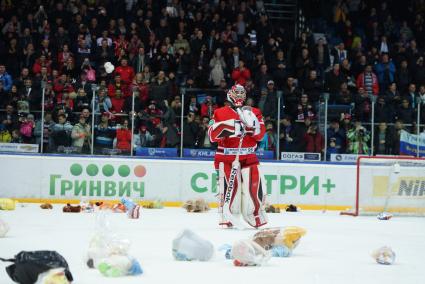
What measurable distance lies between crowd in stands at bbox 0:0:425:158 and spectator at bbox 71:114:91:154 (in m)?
0.02

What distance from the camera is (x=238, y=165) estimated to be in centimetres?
1136

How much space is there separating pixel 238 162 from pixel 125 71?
274 inches

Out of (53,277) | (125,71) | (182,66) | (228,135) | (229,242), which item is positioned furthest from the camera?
(182,66)

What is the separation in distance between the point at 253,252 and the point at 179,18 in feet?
42.7

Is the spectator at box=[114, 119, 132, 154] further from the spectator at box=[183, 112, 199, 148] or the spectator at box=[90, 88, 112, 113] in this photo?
the spectator at box=[183, 112, 199, 148]

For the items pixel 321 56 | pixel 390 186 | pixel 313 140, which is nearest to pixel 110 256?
pixel 390 186

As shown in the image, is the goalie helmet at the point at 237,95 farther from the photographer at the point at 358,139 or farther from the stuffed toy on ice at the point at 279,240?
the photographer at the point at 358,139

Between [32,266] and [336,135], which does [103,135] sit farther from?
[32,266]

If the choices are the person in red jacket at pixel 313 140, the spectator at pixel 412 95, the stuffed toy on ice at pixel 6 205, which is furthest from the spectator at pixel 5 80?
the spectator at pixel 412 95

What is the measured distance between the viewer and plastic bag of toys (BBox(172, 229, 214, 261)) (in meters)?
7.80

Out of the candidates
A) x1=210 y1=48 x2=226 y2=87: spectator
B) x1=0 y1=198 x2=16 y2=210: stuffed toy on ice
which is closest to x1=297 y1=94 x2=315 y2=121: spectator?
x1=210 y1=48 x2=226 y2=87: spectator

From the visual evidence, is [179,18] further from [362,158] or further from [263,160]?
[362,158]

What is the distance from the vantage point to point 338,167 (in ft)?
53.8

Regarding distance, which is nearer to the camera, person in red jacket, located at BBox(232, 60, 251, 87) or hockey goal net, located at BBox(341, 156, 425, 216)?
hockey goal net, located at BBox(341, 156, 425, 216)
